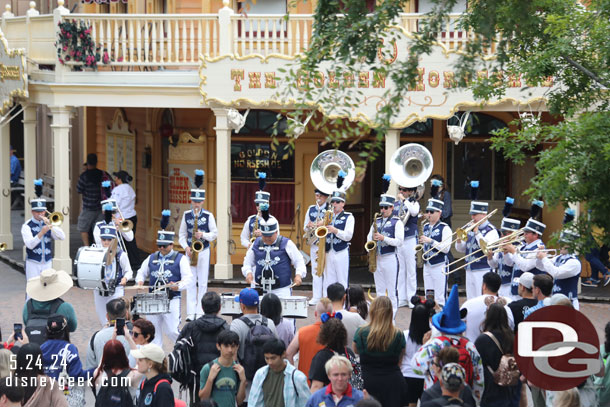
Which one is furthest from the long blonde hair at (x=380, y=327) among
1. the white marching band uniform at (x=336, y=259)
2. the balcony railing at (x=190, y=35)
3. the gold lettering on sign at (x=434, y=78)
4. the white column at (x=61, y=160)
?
the white column at (x=61, y=160)

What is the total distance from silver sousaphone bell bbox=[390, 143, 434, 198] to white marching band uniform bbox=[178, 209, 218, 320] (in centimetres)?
317

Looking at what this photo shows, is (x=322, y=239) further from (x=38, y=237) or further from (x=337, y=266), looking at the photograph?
(x=38, y=237)

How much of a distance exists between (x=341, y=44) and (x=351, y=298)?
125 inches

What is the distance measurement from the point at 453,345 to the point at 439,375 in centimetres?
76

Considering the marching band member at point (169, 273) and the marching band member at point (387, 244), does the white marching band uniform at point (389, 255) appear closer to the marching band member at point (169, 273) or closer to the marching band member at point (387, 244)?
the marching band member at point (387, 244)

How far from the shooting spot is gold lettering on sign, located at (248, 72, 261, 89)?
19203mm

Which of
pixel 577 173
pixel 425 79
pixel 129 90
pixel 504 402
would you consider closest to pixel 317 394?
pixel 504 402

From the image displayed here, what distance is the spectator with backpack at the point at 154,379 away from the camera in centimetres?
877

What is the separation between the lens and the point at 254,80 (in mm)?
19234

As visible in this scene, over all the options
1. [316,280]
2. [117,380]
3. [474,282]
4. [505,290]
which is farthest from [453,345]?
[316,280]

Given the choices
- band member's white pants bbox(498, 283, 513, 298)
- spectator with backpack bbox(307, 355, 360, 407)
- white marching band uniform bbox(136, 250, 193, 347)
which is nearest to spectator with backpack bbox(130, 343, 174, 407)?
spectator with backpack bbox(307, 355, 360, 407)

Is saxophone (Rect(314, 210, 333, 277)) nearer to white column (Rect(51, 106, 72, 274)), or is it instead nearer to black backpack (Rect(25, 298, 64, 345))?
white column (Rect(51, 106, 72, 274))

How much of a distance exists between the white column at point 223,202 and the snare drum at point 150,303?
585 cm

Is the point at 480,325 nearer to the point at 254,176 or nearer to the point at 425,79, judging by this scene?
the point at 425,79
